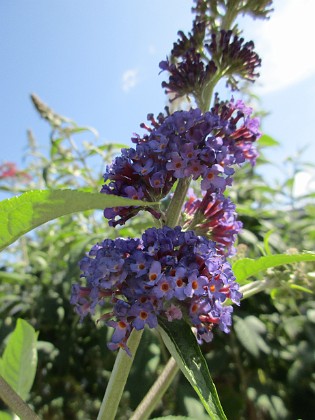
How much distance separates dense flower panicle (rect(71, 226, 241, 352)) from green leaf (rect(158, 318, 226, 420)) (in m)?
0.03

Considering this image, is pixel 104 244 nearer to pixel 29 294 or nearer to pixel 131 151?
pixel 131 151

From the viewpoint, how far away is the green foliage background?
1.83 m

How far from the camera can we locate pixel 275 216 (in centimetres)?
285

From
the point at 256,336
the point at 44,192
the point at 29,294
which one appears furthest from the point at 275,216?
the point at 44,192

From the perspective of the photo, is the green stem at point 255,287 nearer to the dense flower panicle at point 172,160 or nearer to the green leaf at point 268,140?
the dense flower panicle at point 172,160

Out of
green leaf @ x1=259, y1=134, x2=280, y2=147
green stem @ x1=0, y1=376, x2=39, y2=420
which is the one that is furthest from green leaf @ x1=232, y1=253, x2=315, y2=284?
green leaf @ x1=259, y1=134, x2=280, y2=147

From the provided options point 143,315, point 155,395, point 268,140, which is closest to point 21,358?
point 155,395

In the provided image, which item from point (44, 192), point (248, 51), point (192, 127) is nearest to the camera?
point (44, 192)

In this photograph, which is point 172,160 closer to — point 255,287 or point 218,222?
point 218,222

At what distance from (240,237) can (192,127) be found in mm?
1102

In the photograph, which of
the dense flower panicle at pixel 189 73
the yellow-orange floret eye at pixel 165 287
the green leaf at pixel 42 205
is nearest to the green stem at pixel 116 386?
the yellow-orange floret eye at pixel 165 287

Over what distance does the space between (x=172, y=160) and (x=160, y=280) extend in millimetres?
315

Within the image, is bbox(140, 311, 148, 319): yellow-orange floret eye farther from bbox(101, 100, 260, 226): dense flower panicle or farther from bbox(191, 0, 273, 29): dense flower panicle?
bbox(191, 0, 273, 29): dense flower panicle

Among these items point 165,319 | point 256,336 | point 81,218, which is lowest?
point 256,336
